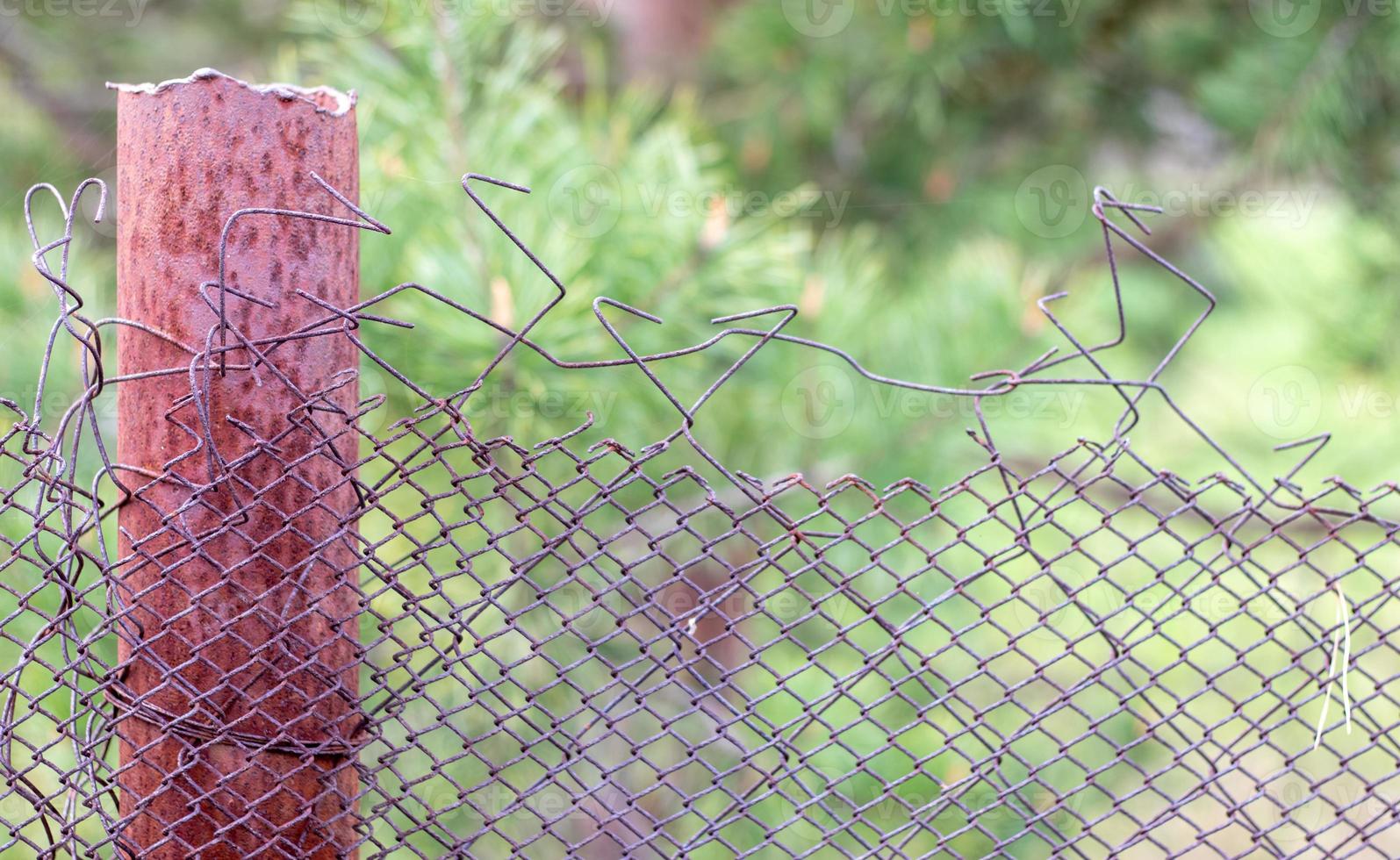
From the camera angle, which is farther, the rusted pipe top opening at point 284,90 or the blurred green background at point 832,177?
the blurred green background at point 832,177

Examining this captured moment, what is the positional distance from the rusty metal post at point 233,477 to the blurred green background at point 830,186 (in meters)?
0.35

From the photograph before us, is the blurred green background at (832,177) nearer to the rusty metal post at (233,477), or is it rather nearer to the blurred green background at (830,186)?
the blurred green background at (830,186)

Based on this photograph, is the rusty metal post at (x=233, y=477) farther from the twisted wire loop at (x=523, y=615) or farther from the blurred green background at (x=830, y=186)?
the blurred green background at (x=830, y=186)

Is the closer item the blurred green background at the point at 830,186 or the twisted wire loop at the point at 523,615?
the twisted wire loop at the point at 523,615

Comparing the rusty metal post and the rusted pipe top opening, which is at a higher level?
the rusted pipe top opening

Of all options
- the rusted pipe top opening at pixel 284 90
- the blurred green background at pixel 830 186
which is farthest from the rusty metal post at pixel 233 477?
the blurred green background at pixel 830 186

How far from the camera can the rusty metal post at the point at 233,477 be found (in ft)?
2.59

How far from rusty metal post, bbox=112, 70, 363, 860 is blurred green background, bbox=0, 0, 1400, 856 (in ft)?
1.14

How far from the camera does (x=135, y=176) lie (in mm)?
804

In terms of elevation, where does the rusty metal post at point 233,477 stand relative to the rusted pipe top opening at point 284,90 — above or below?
below

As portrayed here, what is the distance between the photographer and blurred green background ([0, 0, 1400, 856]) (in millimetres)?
1314

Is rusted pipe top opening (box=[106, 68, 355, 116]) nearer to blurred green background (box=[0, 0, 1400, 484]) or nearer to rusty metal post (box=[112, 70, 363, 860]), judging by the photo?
rusty metal post (box=[112, 70, 363, 860])

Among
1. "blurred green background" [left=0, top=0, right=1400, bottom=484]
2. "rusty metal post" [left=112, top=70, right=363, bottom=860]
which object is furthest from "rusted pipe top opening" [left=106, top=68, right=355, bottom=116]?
"blurred green background" [left=0, top=0, right=1400, bottom=484]

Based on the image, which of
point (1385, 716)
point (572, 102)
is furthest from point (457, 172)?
point (1385, 716)
